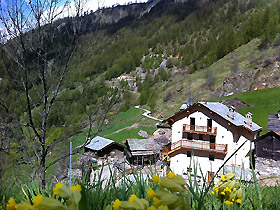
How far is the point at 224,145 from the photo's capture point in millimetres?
21000

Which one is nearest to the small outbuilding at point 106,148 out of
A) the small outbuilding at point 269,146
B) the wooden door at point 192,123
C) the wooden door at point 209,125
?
the wooden door at point 192,123

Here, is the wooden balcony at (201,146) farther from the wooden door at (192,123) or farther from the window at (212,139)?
the wooden door at (192,123)

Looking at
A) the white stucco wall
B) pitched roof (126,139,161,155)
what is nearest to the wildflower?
the white stucco wall

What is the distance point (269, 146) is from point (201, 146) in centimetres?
587

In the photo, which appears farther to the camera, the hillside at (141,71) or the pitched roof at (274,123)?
the pitched roof at (274,123)

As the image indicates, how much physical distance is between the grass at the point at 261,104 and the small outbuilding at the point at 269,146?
1018 cm

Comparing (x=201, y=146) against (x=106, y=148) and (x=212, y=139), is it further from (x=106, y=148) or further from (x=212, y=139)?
(x=106, y=148)

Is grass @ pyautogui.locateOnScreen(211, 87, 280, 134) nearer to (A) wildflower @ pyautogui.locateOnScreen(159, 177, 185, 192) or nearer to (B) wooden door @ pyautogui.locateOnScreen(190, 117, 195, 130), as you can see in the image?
(B) wooden door @ pyautogui.locateOnScreen(190, 117, 195, 130)

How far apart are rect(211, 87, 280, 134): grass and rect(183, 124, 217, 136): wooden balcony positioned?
31.7 ft

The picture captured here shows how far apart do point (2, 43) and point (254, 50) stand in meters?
80.2

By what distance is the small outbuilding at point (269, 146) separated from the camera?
17.8 m

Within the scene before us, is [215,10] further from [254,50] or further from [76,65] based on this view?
[76,65]

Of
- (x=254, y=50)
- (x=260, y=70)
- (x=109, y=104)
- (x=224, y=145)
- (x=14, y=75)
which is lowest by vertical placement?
(x=224, y=145)

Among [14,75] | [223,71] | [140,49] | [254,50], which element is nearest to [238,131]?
[14,75]
